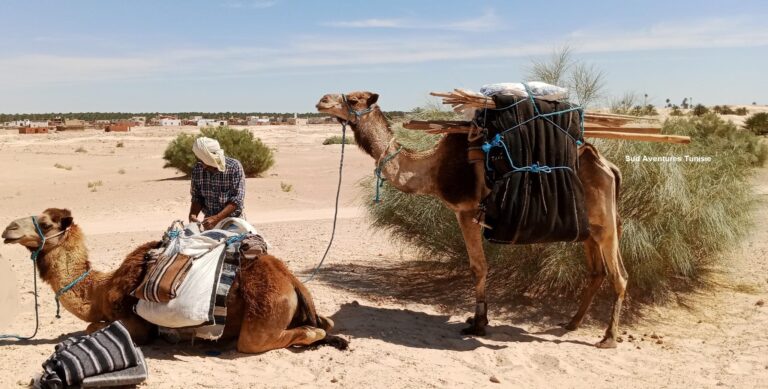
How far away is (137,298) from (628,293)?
18.4ft

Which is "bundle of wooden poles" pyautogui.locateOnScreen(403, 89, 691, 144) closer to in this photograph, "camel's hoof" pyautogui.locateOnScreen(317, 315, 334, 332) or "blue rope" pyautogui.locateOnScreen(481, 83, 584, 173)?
"blue rope" pyautogui.locateOnScreen(481, 83, 584, 173)

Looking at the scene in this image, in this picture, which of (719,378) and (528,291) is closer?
(719,378)

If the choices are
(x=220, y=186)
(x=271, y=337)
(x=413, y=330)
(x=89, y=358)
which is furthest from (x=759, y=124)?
(x=89, y=358)

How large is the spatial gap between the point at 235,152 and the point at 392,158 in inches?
787

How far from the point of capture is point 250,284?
5688 millimetres

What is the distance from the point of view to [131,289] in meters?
5.75

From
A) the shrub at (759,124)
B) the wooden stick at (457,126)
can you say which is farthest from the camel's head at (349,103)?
the shrub at (759,124)

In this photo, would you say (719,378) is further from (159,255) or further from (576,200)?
(159,255)

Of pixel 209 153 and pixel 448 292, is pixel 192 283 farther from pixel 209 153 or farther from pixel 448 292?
pixel 448 292

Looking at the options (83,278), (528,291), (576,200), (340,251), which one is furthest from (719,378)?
(340,251)

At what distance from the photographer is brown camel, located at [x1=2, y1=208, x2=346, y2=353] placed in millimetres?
5645

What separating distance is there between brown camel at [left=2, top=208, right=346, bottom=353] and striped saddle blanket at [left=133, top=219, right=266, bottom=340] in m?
0.12

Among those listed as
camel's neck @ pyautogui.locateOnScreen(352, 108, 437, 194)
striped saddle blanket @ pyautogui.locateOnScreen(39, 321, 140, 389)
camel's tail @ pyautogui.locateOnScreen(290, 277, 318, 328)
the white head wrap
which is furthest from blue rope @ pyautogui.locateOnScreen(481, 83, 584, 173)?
striped saddle blanket @ pyautogui.locateOnScreen(39, 321, 140, 389)

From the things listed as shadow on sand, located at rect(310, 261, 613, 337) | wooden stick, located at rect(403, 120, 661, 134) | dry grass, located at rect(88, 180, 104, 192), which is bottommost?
dry grass, located at rect(88, 180, 104, 192)
